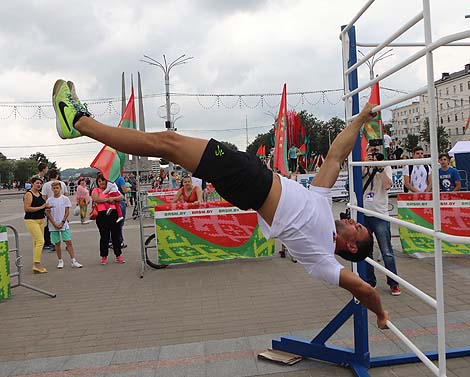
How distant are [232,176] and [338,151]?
2.96ft

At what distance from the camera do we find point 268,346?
408cm

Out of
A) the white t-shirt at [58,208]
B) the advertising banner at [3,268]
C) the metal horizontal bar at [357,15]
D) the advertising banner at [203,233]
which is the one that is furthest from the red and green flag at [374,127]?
the white t-shirt at [58,208]

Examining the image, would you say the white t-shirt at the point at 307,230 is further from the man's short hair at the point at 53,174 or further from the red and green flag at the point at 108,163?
the man's short hair at the point at 53,174

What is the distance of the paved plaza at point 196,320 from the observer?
381 centimetres

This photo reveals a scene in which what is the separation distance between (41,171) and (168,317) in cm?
526

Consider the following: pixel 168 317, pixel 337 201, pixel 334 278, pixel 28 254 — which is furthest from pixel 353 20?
pixel 337 201

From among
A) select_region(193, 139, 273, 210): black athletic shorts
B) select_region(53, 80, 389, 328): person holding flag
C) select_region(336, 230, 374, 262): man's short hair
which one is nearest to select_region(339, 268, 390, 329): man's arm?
select_region(53, 80, 389, 328): person holding flag

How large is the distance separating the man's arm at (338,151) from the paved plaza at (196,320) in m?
1.60

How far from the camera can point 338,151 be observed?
10.7 ft

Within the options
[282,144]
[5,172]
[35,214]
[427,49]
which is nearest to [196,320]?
[427,49]

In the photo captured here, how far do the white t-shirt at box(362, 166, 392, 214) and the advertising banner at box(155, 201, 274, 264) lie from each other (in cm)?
263

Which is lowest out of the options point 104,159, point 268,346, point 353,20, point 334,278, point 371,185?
point 268,346

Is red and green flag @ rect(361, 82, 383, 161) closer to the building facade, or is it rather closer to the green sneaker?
the building facade

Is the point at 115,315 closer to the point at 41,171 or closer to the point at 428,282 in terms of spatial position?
the point at 428,282
